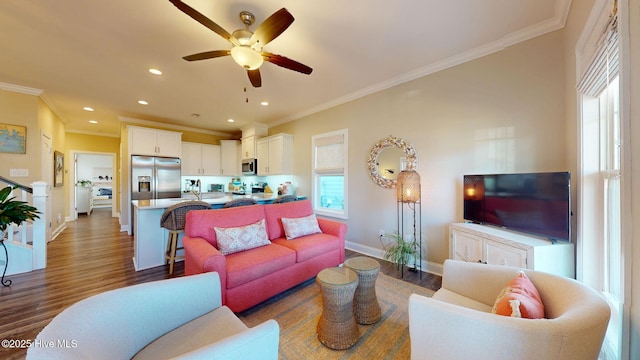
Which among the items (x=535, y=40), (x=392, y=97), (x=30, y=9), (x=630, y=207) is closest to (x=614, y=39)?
(x=630, y=207)

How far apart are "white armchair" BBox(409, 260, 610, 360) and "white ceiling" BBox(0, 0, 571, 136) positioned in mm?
2187

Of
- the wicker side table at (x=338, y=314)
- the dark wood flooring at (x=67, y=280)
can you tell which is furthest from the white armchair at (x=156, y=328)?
the dark wood flooring at (x=67, y=280)

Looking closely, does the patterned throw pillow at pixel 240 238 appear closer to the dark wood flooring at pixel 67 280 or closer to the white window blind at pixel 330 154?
the dark wood flooring at pixel 67 280

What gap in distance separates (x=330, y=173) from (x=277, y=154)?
1485 mm

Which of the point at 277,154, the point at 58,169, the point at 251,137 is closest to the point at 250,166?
the point at 251,137

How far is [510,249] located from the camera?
1896 mm

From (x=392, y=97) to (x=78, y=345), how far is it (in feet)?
12.0

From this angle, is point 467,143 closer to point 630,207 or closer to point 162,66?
point 630,207

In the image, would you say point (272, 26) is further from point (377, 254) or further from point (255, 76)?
point (377, 254)

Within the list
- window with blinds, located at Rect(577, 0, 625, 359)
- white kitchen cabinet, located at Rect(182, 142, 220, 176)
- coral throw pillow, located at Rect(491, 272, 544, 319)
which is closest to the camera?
coral throw pillow, located at Rect(491, 272, 544, 319)

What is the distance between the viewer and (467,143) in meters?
2.62

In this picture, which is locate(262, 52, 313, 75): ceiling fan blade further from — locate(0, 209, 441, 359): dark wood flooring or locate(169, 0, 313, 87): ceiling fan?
locate(0, 209, 441, 359): dark wood flooring

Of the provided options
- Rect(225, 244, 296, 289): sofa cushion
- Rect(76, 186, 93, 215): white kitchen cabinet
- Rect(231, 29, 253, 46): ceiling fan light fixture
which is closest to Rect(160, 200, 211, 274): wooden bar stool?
Rect(225, 244, 296, 289): sofa cushion

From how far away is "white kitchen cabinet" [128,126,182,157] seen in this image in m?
4.89
